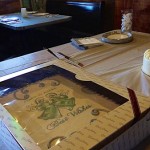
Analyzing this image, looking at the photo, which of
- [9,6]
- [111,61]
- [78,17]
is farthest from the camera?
[9,6]

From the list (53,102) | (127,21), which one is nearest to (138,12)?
(127,21)

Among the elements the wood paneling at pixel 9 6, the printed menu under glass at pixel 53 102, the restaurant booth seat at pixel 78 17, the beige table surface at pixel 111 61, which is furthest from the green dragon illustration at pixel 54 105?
the wood paneling at pixel 9 6

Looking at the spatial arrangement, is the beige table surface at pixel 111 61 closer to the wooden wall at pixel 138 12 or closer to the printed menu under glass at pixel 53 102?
the printed menu under glass at pixel 53 102

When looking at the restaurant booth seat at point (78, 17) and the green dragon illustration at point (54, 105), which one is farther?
the restaurant booth seat at point (78, 17)

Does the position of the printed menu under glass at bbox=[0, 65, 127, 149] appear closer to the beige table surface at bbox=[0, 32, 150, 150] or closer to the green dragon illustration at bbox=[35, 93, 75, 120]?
the green dragon illustration at bbox=[35, 93, 75, 120]

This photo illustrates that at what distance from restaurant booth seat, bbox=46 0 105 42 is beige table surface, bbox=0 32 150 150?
109 centimetres

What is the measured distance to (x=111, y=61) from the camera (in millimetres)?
955

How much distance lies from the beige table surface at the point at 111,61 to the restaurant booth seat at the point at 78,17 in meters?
1.09

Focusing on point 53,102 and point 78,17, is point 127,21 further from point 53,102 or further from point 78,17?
point 78,17

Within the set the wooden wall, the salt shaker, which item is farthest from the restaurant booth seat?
the salt shaker

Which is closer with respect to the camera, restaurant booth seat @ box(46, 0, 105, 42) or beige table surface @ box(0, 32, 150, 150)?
beige table surface @ box(0, 32, 150, 150)

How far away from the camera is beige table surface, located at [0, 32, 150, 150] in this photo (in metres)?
0.78

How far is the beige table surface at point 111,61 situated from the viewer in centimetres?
78

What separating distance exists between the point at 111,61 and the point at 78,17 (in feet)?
5.56
